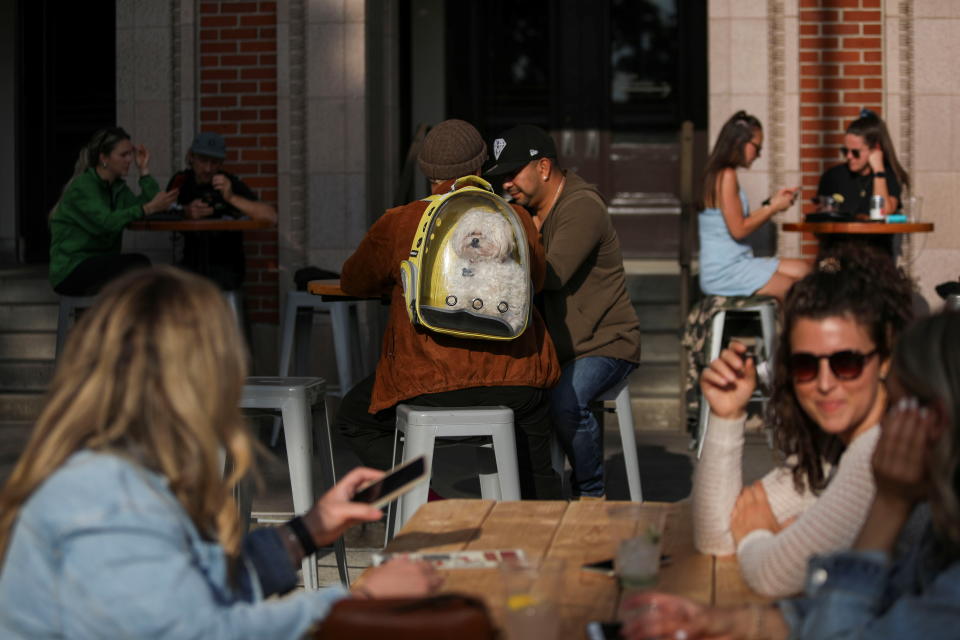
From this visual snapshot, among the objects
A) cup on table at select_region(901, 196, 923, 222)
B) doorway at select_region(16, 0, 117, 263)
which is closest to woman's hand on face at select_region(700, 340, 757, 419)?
cup on table at select_region(901, 196, 923, 222)

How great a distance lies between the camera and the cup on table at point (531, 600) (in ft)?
7.29

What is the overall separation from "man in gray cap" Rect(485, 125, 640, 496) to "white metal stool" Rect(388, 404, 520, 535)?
0.98m

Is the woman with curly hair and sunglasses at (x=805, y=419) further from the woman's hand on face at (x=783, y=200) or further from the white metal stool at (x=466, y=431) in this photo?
the woman's hand on face at (x=783, y=200)

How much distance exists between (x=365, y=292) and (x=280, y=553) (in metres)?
2.57

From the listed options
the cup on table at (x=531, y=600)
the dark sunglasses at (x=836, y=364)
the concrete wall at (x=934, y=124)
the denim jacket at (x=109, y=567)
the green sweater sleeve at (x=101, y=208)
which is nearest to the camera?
the denim jacket at (x=109, y=567)

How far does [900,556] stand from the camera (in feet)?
7.38

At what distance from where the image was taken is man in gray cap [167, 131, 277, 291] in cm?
818

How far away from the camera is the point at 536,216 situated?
5906 millimetres

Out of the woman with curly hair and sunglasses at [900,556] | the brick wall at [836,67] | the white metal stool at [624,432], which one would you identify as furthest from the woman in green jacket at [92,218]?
the woman with curly hair and sunglasses at [900,556]

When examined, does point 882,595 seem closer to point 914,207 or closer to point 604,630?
point 604,630

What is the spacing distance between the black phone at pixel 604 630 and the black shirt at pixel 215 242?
625 centimetres

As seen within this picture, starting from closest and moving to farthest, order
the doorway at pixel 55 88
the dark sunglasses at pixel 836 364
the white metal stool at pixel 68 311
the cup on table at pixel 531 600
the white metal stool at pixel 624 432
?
1. the cup on table at pixel 531 600
2. the dark sunglasses at pixel 836 364
3. the white metal stool at pixel 624 432
4. the white metal stool at pixel 68 311
5. the doorway at pixel 55 88

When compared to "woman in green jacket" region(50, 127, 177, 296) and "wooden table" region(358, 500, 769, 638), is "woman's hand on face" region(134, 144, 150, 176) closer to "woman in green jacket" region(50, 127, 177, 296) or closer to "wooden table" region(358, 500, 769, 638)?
"woman in green jacket" region(50, 127, 177, 296)

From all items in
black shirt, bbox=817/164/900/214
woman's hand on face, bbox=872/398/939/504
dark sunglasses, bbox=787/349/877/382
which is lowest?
woman's hand on face, bbox=872/398/939/504
